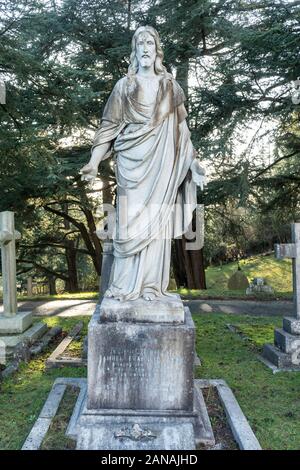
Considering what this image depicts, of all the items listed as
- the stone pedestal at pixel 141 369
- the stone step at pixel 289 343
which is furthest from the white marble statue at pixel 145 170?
the stone step at pixel 289 343

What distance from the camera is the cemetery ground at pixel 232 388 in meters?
3.59

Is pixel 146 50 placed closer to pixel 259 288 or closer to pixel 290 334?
pixel 290 334

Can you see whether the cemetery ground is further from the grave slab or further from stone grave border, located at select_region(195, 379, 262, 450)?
the grave slab

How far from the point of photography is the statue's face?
3.67 m

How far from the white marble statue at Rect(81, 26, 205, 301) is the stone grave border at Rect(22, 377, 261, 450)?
1150 mm

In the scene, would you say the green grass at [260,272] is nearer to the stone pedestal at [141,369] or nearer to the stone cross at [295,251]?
the stone cross at [295,251]

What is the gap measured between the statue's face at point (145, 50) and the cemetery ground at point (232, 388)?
128 inches

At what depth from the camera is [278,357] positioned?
5.27m

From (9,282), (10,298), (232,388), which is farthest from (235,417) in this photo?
(9,282)

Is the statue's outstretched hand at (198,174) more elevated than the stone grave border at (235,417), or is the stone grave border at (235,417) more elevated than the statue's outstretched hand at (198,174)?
the statue's outstretched hand at (198,174)

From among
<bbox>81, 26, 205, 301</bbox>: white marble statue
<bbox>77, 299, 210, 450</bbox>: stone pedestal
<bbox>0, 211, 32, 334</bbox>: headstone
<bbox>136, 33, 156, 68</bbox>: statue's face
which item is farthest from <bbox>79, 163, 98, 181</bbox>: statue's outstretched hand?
<bbox>0, 211, 32, 334</bbox>: headstone

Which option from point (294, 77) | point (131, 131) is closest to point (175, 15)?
point (294, 77)

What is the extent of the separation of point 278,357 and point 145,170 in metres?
3.12
